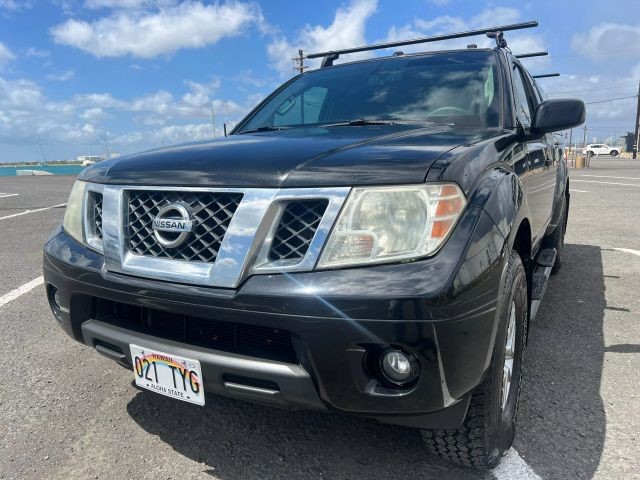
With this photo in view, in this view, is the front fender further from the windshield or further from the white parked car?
the white parked car

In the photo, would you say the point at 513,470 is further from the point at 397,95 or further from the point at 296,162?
the point at 397,95

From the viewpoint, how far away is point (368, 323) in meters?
1.49

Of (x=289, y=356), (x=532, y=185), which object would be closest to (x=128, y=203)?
(x=289, y=356)

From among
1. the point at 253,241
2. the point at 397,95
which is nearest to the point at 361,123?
the point at 397,95

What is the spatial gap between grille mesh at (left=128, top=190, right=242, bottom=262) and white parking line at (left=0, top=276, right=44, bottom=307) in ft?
9.51

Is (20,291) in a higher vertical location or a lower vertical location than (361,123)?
lower

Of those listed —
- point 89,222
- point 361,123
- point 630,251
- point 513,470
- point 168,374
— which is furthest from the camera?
point 630,251

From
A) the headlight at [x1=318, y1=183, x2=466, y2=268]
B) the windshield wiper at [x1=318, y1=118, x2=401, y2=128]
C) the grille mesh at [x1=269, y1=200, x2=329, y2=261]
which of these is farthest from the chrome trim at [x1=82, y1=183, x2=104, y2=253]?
the windshield wiper at [x1=318, y1=118, x2=401, y2=128]

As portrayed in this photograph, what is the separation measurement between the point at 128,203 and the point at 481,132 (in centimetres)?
155

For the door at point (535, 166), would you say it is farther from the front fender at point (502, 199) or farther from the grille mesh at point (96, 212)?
the grille mesh at point (96, 212)

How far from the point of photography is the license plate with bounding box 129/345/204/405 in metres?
1.79

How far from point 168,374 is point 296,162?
882 millimetres

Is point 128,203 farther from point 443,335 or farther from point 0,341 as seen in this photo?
point 0,341

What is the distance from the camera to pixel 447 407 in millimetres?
1604
